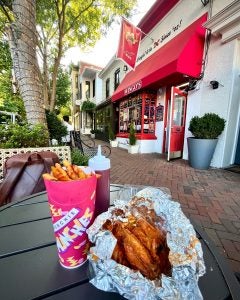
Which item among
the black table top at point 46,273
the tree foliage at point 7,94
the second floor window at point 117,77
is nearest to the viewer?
the black table top at point 46,273

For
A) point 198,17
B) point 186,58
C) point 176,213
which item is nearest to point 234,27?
point 186,58

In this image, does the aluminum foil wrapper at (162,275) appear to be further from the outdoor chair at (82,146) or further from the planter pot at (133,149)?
the planter pot at (133,149)

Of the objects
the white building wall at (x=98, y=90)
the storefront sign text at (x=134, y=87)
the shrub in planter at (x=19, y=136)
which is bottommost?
the shrub in planter at (x=19, y=136)

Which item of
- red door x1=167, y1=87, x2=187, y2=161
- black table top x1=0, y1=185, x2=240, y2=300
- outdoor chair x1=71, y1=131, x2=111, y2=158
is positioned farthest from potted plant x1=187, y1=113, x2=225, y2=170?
black table top x1=0, y1=185, x2=240, y2=300

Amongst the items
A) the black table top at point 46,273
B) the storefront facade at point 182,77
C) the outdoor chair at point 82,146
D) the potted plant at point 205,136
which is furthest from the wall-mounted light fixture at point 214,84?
the black table top at point 46,273

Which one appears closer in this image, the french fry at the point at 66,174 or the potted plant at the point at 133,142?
the french fry at the point at 66,174

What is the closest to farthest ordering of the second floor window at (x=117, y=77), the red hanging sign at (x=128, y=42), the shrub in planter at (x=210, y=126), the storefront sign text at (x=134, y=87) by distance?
the shrub in planter at (x=210, y=126) < the red hanging sign at (x=128, y=42) < the storefront sign text at (x=134, y=87) < the second floor window at (x=117, y=77)

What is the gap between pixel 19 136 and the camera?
2.49 metres

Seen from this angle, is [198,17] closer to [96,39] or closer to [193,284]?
[96,39]

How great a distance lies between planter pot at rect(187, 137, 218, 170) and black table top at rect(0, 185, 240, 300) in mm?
3648

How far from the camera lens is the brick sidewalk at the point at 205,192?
1.96 m

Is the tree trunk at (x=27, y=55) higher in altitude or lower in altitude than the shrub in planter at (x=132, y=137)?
higher

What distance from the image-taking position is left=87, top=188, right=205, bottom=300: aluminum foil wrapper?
44 cm

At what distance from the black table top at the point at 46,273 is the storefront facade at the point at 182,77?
4243mm
